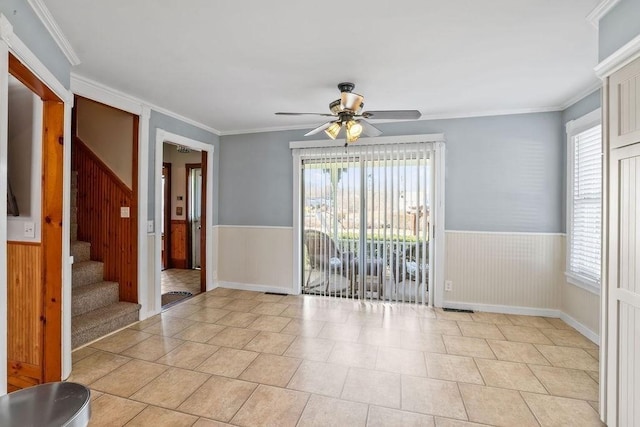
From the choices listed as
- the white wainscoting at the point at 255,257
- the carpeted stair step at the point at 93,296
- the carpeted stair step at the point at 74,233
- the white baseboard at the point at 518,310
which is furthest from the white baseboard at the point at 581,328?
the carpeted stair step at the point at 74,233

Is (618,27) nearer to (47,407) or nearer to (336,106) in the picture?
(336,106)

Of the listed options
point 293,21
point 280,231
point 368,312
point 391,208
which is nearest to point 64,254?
point 293,21

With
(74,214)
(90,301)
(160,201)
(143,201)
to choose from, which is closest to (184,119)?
(160,201)

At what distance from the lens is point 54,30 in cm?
199

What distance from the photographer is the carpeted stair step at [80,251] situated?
3465 mm

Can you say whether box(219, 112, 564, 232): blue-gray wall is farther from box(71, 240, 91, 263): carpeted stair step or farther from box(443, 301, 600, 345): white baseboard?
box(71, 240, 91, 263): carpeted stair step

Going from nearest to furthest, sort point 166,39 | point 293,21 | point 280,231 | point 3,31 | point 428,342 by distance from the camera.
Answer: point 3,31
point 293,21
point 166,39
point 428,342
point 280,231

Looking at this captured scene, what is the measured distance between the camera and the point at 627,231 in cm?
162

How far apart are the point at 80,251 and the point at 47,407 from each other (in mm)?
3354

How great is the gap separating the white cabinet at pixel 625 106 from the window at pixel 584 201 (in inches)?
57.4

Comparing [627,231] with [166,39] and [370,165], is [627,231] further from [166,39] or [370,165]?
[166,39]

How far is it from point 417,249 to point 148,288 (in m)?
3.34

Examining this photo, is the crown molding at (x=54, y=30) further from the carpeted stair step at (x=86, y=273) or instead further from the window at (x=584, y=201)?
the window at (x=584, y=201)

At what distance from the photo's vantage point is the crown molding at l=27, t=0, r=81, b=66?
1748mm
